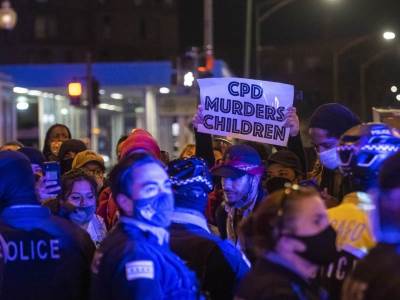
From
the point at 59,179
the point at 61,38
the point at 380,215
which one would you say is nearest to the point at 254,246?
the point at 380,215

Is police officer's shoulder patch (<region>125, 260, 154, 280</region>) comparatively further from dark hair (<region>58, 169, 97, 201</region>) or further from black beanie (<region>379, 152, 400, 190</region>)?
dark hair (<region>58, 169, 97, 201</region>)

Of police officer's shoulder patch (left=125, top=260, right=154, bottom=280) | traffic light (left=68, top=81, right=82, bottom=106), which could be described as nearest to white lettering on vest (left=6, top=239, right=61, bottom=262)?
police officer's shoulder patch (left=125, top=260, right=154, bottom=280)

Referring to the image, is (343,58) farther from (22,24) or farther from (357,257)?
(357,257)

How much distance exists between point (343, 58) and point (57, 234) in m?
79.1

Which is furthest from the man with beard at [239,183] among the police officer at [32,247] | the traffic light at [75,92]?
the traffic light at [75,92]

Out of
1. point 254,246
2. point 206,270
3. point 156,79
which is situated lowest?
point 206,270

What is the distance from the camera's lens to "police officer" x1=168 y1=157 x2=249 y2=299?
3.73 metres

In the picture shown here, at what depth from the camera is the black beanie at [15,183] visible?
3.96 metres

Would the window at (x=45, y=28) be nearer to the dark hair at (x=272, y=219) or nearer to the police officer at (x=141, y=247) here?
the police officer at (x=141, y=247)

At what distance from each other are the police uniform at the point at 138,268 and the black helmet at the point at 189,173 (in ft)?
1.92

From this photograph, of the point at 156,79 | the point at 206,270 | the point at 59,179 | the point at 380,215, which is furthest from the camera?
the point at 156,79

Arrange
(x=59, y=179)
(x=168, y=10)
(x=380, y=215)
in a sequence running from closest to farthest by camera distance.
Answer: (x=380, y=215) < (x=59, y=179) < (x=168, y=10)

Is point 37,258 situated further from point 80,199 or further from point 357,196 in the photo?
point 357,196

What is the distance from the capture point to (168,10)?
75.2 m
